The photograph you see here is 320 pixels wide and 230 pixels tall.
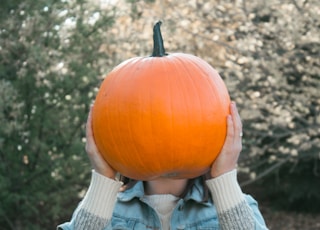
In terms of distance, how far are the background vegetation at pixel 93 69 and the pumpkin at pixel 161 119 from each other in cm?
359

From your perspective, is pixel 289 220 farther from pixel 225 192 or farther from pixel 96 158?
pixel 96 158

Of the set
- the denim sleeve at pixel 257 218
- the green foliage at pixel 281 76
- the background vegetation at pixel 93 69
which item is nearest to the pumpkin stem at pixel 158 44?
the denim sleeve at pixel 257 218

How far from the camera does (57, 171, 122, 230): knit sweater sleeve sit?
235cm

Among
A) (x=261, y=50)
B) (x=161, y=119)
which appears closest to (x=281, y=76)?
(x=261, y=50)

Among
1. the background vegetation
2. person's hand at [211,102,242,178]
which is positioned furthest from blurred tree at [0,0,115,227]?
person's hand at [211,102,242,178]

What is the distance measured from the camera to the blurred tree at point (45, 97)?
6.24m

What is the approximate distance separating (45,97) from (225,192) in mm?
4520

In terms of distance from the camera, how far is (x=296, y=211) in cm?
962

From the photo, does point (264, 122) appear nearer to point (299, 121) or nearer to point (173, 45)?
point (299, 121)

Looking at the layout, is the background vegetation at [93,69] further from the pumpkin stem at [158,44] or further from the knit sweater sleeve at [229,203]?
the knit sweater sleeve at [229,203]

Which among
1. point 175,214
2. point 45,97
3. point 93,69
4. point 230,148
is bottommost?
point 45,97

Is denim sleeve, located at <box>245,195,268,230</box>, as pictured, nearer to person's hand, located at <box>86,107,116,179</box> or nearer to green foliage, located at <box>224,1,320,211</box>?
person's hand, located at <box>86,107,116,179</box>

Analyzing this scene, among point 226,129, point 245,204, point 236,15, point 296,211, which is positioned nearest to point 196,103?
point 226,129

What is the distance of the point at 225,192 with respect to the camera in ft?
7.56
